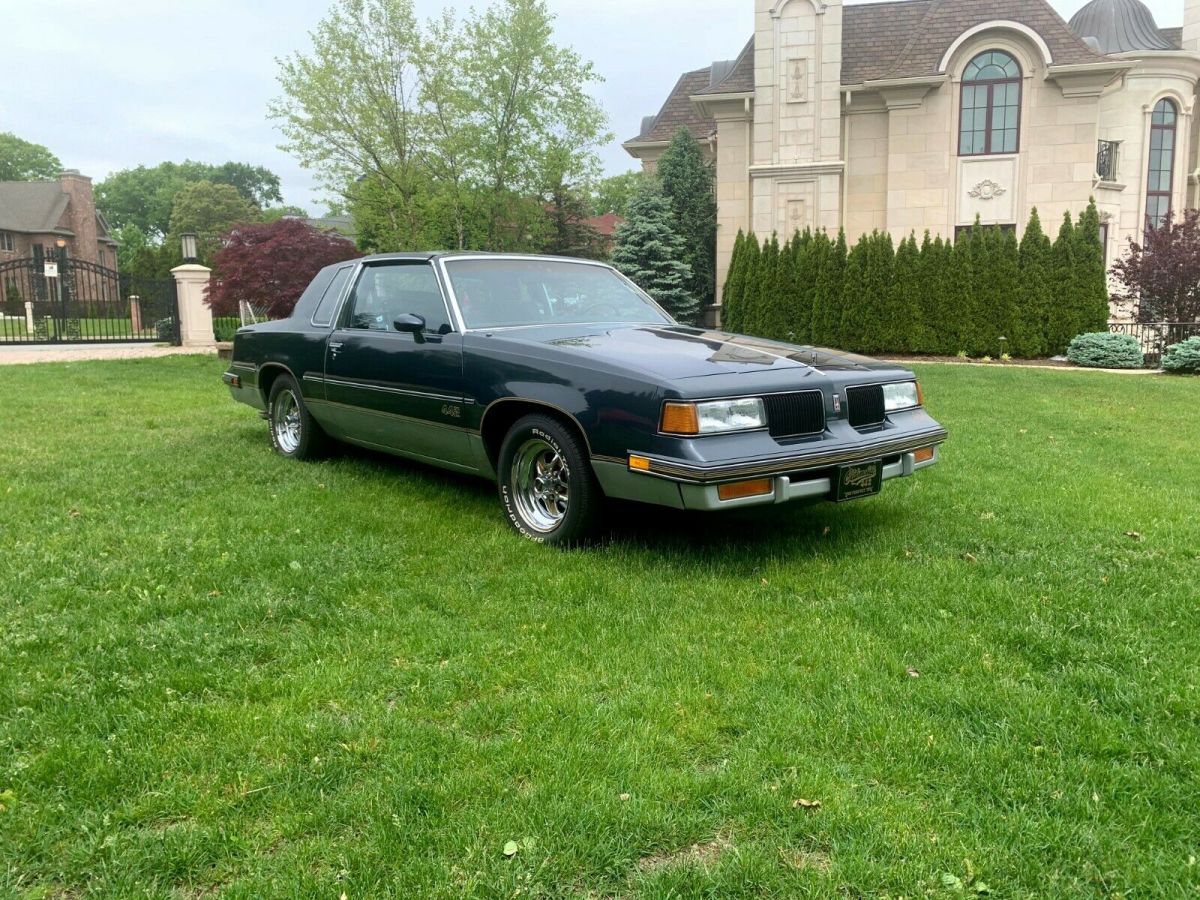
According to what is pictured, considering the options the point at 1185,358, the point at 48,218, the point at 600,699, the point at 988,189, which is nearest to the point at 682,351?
the point at 600,699

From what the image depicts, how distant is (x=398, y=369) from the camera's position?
221 inches

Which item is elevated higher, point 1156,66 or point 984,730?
point 1156,66

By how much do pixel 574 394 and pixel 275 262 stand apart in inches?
606

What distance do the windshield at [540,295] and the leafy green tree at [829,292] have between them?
14339 mm

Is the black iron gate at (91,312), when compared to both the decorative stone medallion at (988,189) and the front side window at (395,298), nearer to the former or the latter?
the front side window at (395,298)

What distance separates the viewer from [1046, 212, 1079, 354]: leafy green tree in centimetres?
1817

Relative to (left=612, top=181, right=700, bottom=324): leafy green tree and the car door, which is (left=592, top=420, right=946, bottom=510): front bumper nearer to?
the car door

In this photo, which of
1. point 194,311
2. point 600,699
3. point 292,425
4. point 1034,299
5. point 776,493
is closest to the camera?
point 600,699

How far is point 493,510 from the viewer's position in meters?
5.53

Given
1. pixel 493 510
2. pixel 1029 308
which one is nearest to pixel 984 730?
pixel 493 510

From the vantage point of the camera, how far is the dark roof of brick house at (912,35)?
2192 cm

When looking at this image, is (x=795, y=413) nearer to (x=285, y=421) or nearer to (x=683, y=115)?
(x=285, y=421)

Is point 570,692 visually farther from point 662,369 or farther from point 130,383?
point 130,383

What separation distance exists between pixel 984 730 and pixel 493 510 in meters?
3.38
